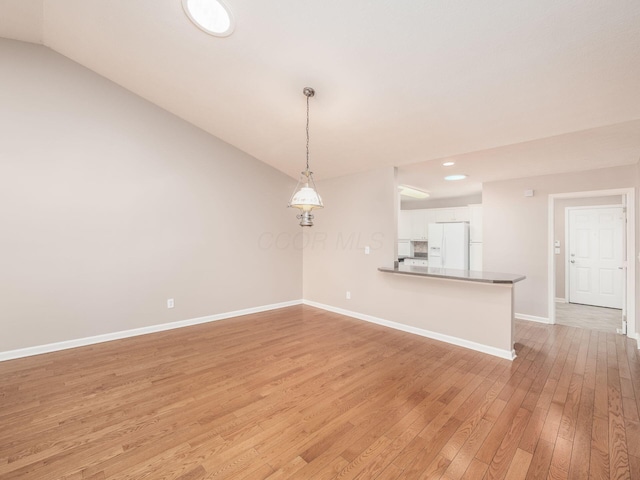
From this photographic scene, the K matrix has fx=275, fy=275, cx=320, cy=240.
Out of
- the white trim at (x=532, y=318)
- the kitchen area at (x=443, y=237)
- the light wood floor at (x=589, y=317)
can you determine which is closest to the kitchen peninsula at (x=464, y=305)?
the kitchen area at (x=443, y=237)

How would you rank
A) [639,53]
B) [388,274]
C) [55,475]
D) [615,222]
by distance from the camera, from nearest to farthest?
1. [55,475]
2. [639,53]
3. [388,274]
4. [615,222]

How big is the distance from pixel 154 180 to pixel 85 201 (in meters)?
0.85

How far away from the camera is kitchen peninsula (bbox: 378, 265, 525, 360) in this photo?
3.21 metres

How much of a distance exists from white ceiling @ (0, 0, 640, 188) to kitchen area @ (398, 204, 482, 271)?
6.48 feet

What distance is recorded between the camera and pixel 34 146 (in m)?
3.17

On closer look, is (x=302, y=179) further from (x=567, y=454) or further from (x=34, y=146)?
(x=567, y=454)

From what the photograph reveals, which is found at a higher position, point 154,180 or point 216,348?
point 154,180

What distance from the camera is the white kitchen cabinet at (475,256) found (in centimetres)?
569

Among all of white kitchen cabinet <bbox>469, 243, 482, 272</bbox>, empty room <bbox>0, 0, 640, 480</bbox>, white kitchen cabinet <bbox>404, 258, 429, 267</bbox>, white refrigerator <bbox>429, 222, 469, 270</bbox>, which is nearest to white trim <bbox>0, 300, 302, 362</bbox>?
empty room <bbox>0, 0, 640, 480</bbox>

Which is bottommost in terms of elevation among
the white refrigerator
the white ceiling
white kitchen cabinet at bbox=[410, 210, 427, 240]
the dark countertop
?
the dark countertop

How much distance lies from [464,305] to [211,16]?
13.5ft

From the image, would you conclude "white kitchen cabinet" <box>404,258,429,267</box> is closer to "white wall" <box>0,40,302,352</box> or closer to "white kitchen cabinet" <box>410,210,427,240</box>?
"white kitchen cabinet" <box>410,210,427,240</box>

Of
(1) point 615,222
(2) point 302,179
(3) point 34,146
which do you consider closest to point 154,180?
(3) point 34,146

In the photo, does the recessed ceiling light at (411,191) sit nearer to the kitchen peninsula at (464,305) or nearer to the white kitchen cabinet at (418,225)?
the white kitchen cabinet at (418,225)
